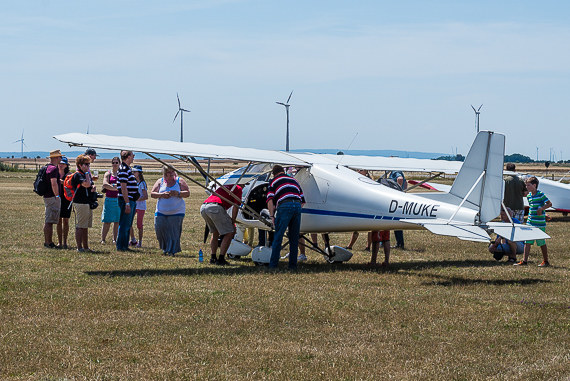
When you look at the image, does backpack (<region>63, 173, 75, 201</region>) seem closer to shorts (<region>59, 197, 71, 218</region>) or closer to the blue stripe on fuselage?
shorts (<region>59, 197, 71, 218</region>)

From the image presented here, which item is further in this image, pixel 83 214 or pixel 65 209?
pixel 65 209

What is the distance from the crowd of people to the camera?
1109cm

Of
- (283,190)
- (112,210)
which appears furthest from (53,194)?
(283,190)

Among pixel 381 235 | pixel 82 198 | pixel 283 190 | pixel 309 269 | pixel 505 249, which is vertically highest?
pixel 283 190

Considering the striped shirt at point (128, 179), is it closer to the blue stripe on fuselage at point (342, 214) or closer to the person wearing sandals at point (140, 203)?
the person wearing sandals at point (140, 203)

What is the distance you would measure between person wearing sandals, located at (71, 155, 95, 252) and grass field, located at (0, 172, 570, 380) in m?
0.63

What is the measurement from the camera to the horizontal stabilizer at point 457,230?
31.0 feet

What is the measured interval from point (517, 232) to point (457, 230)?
2.80 ft

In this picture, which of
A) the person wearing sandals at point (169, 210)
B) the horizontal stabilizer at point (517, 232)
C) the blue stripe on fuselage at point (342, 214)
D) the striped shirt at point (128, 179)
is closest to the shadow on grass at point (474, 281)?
the horizontal stabilizer at point (517, 232)

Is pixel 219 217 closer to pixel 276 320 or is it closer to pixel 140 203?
pixel 140 203

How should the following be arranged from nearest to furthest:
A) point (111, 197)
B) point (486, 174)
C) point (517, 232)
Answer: point (517, 232), point (486, 174), point (111, 197)

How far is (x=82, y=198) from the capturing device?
12.4 meters

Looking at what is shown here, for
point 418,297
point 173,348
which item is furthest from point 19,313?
point 418,297

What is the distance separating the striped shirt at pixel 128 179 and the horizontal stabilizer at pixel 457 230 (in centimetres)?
516
